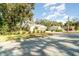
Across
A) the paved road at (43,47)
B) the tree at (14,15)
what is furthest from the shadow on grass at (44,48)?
the tree at (14,15)

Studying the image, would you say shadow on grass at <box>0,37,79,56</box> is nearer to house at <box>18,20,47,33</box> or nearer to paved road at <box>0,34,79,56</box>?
paved road at <box>0,34,79,56</box>

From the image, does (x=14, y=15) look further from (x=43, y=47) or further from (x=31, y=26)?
(x=43, y=47)

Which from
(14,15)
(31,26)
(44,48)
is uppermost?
(14,15)

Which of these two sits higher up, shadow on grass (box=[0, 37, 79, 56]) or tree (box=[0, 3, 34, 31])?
tree (box=[0, 3, 34, 31])

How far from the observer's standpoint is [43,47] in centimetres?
226

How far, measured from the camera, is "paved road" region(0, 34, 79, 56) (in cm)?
220

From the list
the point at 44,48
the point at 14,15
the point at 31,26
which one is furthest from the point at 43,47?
the point at 14,15

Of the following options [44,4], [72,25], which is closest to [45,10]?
[44,4]

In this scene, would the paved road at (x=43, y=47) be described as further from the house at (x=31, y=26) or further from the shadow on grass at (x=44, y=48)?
the house at (x=31, y=26)

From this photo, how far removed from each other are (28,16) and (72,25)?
568mm

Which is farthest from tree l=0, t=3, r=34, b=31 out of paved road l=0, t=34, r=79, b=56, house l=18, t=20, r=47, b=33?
paved road l=0, t=34, r=79, b=56

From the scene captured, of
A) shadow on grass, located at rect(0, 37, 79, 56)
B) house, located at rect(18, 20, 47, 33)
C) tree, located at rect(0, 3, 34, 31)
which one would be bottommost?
shadow on grass, located at rect(0, 37, 79, 56)

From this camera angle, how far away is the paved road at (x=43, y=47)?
2195mm

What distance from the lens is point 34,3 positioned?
2.26 metres
